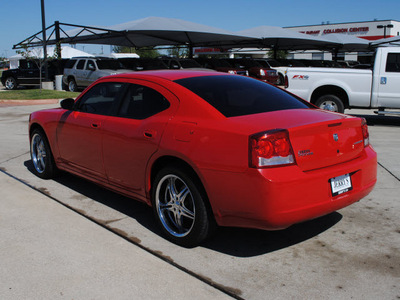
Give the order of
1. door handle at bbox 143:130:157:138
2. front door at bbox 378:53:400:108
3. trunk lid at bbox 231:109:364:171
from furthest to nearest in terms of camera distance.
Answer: front door at bbox 378:53:400:108 → door handle at bbox 143:130:157:138 → trunk lid at bbox 231:109:364:171

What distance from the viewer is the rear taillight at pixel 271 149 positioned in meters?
3.30

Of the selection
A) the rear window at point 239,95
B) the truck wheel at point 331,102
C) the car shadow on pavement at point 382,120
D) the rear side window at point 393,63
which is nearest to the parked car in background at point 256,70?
the car shadow on pavement at point 382,120

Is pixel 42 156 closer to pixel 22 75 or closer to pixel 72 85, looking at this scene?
pixel 72 85

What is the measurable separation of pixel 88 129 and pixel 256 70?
71.4ft

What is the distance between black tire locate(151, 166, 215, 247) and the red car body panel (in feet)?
0.42

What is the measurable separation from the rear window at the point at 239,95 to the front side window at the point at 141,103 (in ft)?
0.87

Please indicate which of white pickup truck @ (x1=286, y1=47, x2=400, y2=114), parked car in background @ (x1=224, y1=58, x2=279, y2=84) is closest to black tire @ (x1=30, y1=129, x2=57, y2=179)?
white pickup truck @ (x1=286, y1=47, x2=400, y2=114)

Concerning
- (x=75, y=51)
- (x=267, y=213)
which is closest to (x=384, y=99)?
(x=267, y=213)

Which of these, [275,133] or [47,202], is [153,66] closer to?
[47,202]

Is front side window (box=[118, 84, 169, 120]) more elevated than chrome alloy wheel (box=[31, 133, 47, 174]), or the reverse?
front side window (box=[118, 84, 169, 120])

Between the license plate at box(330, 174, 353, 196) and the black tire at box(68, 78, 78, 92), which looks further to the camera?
the black tire at box(68, 78, 78, 92)

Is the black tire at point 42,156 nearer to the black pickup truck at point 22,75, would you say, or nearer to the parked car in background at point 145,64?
the parked car in background at point 145,64

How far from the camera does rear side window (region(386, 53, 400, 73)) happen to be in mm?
11211

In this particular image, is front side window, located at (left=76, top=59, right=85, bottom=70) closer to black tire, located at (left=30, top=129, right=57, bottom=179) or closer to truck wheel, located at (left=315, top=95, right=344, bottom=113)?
truck wheel, located at (left=315, top=95, right=344, bottom=113)
